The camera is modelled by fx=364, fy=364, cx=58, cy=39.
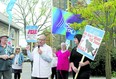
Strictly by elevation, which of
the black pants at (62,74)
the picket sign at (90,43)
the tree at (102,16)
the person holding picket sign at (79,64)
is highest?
the tree at (102,16)

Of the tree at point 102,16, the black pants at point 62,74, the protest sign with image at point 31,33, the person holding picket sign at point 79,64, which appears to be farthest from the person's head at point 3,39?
the protest sign with image at point 31,33

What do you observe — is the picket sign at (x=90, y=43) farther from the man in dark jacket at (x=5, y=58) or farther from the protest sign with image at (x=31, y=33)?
the protest sign with image at (x=31, y=33)

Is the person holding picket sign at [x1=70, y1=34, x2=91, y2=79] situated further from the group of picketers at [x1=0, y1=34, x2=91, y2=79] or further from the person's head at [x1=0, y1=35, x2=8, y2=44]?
the person's head at [x1=0, y1=35, x2=8, y2=44]

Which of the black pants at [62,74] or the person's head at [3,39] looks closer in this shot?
the person's head at [3,39]

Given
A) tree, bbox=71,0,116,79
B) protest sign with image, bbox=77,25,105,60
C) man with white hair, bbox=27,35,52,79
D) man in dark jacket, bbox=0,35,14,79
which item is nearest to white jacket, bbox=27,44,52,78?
man with white hair, bbox=27,35,52,79

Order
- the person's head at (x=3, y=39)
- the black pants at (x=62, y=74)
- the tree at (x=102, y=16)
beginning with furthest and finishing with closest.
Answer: the tree at (x=102, y=16) < the black pants at (x=62, y=74) < the person's head at (x=3, y=39)

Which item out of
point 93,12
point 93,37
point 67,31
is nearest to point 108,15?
point 93,12

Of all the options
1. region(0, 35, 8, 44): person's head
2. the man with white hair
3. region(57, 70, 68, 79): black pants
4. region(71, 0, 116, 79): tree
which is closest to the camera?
Result: the man with white hair

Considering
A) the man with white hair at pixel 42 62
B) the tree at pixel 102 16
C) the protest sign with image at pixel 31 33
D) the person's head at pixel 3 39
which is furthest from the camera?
the protest sign with image at pixel 31 33

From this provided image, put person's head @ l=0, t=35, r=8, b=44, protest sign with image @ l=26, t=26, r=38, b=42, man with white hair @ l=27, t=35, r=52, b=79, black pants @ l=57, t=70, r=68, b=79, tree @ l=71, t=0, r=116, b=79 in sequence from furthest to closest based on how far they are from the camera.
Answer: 1. protest sign with image @ l=26, t=26, r=38, b=42
2. tree @ l=71, t=0, r=116, b=79
3. black pants @ l=57, t=70, r=68, b=79
4. person's head @ l=0, t=35, r=8, b=44
5. man with white hair @ l=27, t=35, r=52, b=79

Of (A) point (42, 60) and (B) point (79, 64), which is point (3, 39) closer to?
(A) point (42, 60)

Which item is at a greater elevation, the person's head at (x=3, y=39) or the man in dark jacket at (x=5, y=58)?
the person's head at (x=3, y=39)

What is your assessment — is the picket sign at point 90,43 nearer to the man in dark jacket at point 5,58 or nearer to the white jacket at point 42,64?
the white jacket at point 42,64

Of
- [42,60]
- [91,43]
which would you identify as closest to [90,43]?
[91,43]
